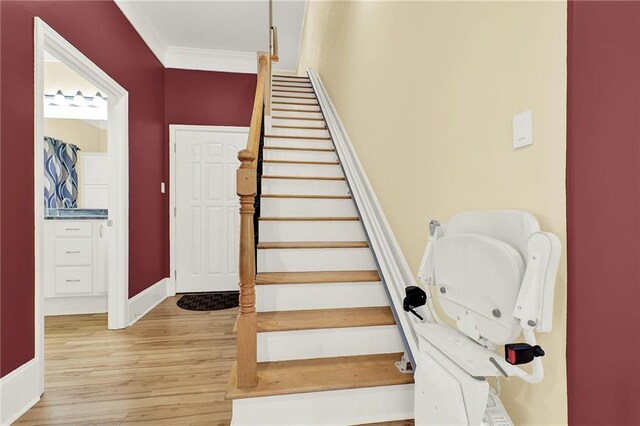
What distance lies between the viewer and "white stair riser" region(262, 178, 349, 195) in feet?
9.12

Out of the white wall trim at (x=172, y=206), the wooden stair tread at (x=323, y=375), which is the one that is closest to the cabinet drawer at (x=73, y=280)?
the white wall trim at (x=172, y=206)

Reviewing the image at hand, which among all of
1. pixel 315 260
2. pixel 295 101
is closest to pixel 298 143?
pixel 295 101

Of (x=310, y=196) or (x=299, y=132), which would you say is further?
(x=299, y=132)

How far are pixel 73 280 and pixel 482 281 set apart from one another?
12.3 feet

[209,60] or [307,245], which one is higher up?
[209,60]

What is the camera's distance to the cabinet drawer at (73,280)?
128 inches

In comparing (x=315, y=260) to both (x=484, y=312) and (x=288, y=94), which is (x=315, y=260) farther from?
(x=288, y=94)

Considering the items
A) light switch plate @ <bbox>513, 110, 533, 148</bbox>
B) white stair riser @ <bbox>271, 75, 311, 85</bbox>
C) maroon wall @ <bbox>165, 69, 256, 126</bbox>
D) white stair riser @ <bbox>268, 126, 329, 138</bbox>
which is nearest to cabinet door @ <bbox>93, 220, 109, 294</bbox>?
maroon wall @ <bbox>165, 69, 256, 126</bbox>

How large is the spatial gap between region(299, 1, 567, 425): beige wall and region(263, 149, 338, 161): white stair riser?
760 millimetres

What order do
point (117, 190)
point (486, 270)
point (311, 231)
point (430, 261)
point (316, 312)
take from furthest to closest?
point (117, 190), point (311, 231), point (316, 312), point (430, 261), point (486, 270)

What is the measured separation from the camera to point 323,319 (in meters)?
1.83

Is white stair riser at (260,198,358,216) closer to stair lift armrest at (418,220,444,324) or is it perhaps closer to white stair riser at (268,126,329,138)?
white stair riser at (268,126,329,138)

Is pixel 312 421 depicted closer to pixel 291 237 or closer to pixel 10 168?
pixel 291 237

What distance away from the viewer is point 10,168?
1.70 m
